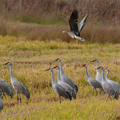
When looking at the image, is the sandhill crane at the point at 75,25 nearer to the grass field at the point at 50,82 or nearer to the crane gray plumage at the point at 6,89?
the grass field at the point at 50,82

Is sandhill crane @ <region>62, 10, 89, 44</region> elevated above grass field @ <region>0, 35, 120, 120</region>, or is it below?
above

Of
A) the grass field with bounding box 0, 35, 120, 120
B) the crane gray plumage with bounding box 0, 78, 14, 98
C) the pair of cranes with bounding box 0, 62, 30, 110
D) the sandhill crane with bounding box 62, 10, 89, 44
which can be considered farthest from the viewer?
the sandhill crane with bounding box 62, 10, 89, 44

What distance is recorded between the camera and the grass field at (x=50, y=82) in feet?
14.9

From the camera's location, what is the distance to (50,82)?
685 centimetres

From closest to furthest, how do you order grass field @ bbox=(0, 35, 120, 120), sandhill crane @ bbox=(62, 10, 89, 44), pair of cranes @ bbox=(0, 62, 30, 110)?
grass field @ bbox=(0, 35, 120, 120), pair of cranes @ bbox=(0, 62, 30, 110), sandhill crane @ bbox=(62, 10, 89, 44)

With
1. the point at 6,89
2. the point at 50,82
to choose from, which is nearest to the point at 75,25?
the point at 50,82

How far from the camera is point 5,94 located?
243 inches

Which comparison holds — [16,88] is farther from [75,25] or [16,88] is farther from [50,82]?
[75,25]

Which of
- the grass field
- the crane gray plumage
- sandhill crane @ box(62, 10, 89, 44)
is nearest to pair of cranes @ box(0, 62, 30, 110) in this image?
the crane gray plumage

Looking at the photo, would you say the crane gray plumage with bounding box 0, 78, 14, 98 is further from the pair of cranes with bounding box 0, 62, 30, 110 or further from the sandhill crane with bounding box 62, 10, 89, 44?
the sandhill crane with bounding box 62, 10, 89, 44

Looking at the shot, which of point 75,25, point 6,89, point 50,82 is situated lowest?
point 50,82

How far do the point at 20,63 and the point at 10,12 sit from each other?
11264mm

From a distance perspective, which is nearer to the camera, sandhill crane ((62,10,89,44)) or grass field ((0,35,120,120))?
grass field ((0,35,120,120))

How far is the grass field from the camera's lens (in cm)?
454
